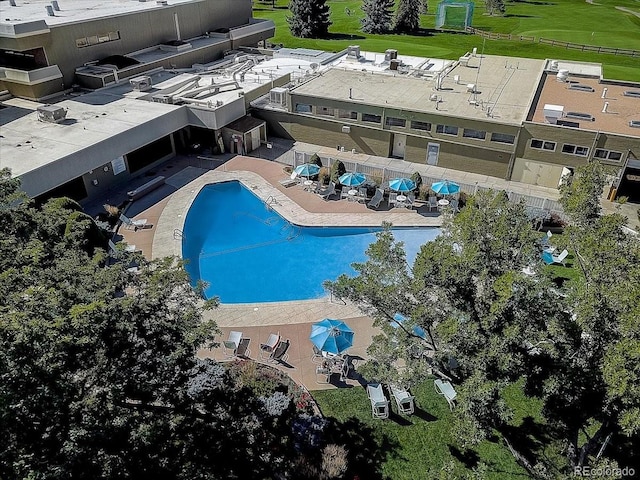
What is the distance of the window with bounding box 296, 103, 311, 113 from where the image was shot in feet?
111

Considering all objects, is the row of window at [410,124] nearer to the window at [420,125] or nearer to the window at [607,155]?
the window at [420,125]

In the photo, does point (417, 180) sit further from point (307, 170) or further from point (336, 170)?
point (307, 170)

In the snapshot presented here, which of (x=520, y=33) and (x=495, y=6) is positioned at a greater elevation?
(x=495, y=6)

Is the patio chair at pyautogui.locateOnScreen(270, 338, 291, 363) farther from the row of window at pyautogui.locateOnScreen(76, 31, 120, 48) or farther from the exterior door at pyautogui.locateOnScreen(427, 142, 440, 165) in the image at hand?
the row of window at pyautogui.locateOnScreen(76, 31, 120, 48)

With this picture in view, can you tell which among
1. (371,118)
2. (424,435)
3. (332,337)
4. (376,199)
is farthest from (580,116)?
(424,435)

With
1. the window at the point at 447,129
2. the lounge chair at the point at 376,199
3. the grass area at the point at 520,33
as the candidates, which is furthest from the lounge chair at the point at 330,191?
the grass area at the point at 520,33

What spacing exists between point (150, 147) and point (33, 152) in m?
7.58

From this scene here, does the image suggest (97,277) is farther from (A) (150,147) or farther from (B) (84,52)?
(B) (84,52)

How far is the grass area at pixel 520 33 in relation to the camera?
202 ft

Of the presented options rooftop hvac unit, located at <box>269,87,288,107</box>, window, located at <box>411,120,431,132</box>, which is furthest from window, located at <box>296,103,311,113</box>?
window, located at <box>411,120,431,132</box>

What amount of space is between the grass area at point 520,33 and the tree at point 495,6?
1.87 metres

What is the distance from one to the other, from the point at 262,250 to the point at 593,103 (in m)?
25.1

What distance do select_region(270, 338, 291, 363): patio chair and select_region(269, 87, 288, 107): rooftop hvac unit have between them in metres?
22.0

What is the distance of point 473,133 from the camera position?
29.8 meters
